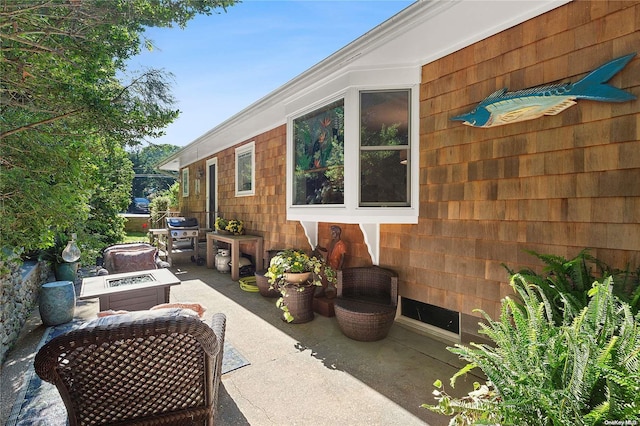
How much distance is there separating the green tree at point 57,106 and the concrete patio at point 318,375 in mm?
1548

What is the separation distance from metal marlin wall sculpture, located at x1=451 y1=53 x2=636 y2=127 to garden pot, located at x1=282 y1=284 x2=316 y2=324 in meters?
2.77

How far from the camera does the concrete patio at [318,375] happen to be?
2.18 metres

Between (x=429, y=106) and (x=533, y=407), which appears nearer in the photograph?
(x=533, y=407)

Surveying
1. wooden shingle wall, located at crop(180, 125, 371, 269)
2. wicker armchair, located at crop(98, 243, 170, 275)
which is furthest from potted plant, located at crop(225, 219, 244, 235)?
wicker armchair, located at crop(98, 243, 170, 275)

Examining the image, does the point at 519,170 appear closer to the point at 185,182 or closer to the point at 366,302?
the point at 366,302

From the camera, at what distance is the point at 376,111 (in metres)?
3.57

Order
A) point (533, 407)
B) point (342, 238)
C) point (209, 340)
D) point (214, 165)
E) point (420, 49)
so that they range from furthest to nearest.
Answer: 1. point (214, 165)
2. point (342, 238)
3. point (420, 49)
4. point (209, 340)
5. point (533, 407)

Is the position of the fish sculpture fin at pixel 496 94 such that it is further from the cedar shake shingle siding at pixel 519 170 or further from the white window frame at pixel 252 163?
the white window frame at pixel 252 163

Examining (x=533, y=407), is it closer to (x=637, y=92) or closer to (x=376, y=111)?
(x=637, y=92)

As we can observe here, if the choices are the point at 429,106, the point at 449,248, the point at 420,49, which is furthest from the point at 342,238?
the point at 420,49

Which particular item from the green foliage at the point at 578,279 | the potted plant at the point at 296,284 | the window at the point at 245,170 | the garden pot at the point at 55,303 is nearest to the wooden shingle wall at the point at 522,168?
the green foliage at the point at 578,279

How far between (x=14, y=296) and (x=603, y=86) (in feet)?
20.6

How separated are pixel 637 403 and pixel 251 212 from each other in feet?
21.3

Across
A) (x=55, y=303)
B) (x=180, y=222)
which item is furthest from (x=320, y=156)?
(x=180, y=222)
